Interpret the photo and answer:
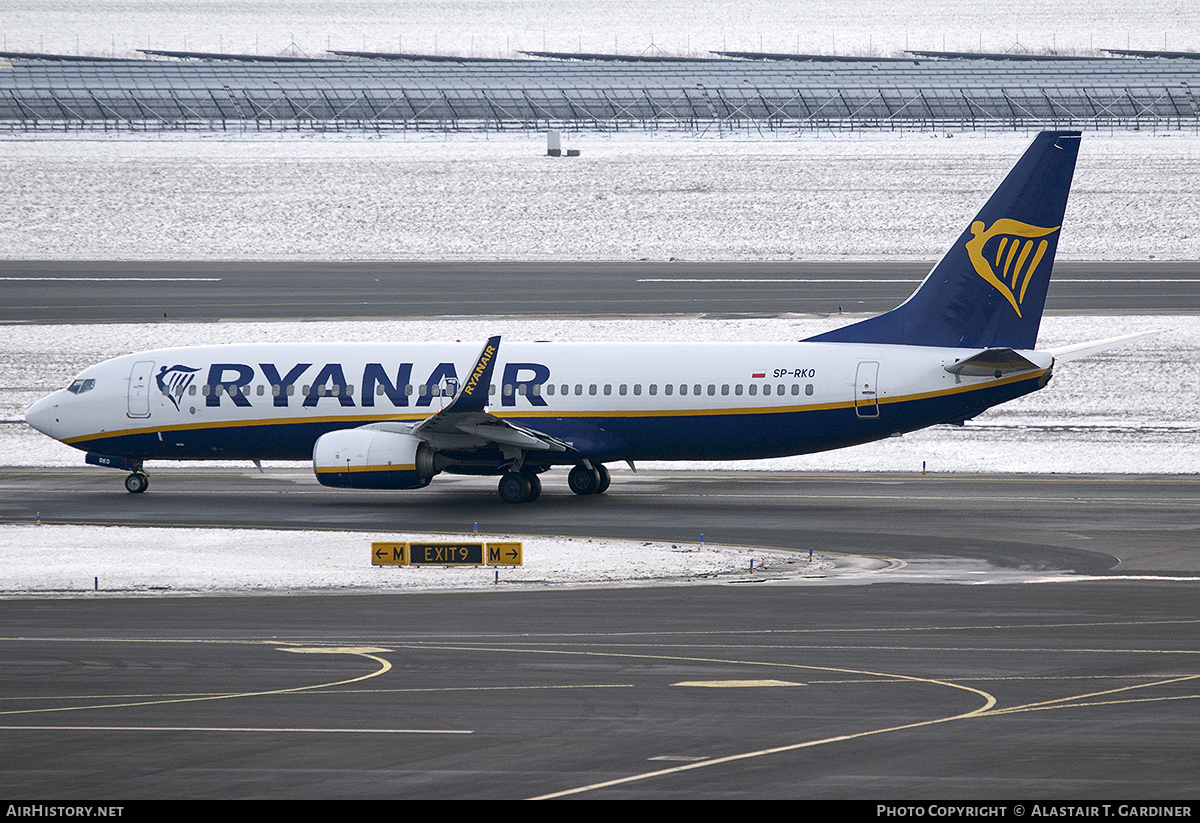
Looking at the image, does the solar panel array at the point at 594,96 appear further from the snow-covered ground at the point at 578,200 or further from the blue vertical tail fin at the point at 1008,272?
the blue vertical tail fin at the point at 1008,272

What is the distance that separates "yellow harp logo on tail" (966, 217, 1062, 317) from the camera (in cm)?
3647

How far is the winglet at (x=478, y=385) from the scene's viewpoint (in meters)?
35.4

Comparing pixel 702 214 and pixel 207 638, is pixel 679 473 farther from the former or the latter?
pixel 702 214

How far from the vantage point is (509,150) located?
97.0 metres

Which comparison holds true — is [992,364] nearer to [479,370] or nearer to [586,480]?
[586,480]

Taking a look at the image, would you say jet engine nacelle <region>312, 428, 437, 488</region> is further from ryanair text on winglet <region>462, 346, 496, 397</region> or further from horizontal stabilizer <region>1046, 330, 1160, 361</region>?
horizontal stabilizer <region>1046, 330, 1160, 361</region>

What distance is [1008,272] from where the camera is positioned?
120ft

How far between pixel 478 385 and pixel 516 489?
3.07m

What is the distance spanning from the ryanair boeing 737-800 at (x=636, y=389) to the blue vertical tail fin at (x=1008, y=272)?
3 cm

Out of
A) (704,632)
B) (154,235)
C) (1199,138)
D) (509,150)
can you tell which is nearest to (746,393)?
(704,632)

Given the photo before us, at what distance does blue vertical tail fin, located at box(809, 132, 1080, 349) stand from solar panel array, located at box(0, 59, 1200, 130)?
68.9 m

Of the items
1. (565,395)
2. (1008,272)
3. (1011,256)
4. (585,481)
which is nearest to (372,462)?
(565,395)

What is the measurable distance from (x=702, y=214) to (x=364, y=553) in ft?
174
